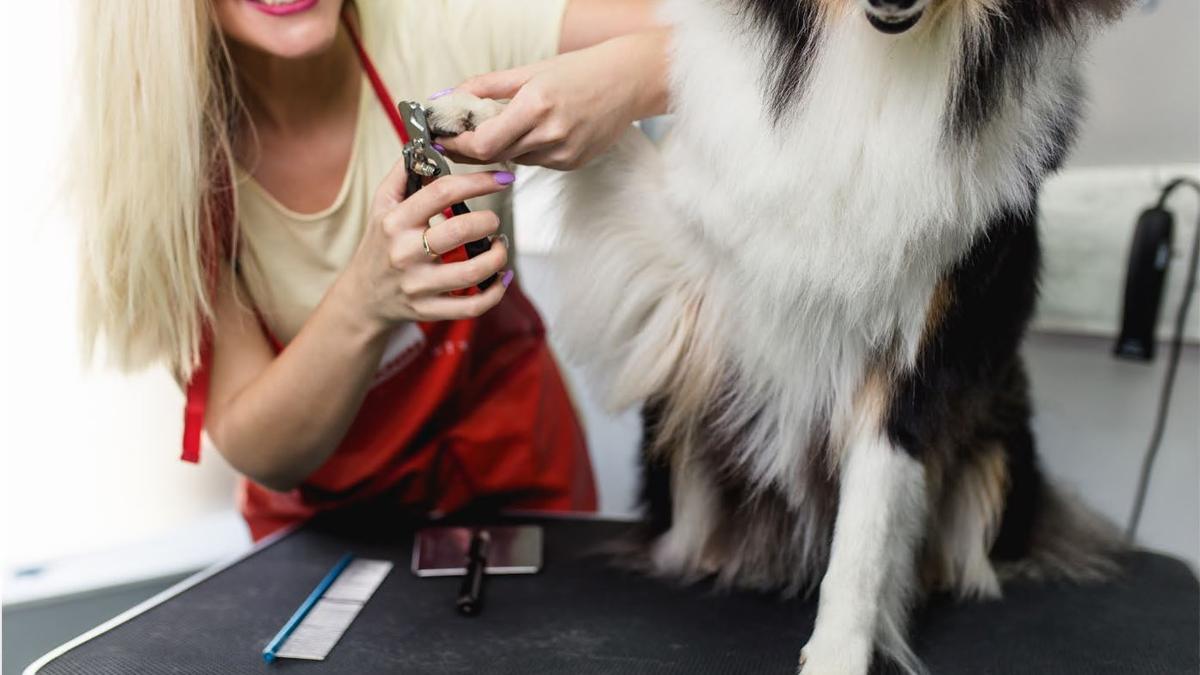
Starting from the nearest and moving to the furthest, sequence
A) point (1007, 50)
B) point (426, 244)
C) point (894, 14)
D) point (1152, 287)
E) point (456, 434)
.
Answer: point (894, 14), point (1007, 50), point (426, 244), point (456, 434), point (1152, 287)

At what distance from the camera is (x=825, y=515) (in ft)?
3.93

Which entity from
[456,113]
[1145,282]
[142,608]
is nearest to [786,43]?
[456,113]

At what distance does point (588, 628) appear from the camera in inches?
46.2

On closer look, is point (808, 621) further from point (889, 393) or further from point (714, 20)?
point (714, 20)

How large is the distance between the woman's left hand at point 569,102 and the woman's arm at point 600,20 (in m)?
0.13

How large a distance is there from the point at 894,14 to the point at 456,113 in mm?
463

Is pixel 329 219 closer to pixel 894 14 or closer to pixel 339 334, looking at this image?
pixel 339 334

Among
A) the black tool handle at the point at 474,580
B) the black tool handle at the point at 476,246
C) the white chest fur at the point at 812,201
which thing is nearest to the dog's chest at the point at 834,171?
the white chest fur at the point at 812,201

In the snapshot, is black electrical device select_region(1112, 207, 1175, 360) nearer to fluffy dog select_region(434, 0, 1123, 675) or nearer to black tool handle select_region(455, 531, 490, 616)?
fluffy dog select_region(434, 0, 1123, 675)

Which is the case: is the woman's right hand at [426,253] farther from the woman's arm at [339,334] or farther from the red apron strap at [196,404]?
the red apron strap at [196,404]

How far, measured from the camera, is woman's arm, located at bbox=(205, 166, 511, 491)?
1027 millimetres

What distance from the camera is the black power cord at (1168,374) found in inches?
68.1

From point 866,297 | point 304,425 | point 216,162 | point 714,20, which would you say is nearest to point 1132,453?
point 866,297

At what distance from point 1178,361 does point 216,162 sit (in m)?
1.74
